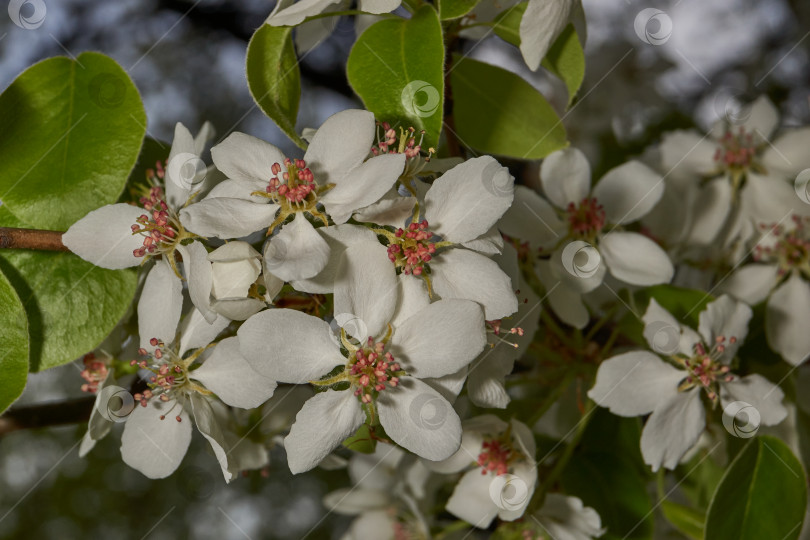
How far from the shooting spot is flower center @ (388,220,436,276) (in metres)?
0.56

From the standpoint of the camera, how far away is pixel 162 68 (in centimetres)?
180

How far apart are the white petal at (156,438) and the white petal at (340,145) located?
0.85 feet

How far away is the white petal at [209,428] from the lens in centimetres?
64

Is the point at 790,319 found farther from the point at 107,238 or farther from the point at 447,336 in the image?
the point at 107,238

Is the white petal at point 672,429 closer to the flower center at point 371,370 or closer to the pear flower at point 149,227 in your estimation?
the flower center at point 371,370

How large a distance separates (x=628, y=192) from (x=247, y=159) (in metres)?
0.51

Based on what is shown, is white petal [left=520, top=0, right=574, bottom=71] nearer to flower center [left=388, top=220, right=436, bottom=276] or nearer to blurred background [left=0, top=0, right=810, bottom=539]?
flower center [left=388, top=220, right=436, bottom=276]

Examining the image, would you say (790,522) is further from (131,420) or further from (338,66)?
(338,66)

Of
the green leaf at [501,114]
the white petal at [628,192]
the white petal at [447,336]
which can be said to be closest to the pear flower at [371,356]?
the white petal at [447,336]

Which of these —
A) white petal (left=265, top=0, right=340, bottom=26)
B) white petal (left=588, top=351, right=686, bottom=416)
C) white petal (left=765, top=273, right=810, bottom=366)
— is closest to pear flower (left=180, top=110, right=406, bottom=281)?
white petal (left=265, top=0, right=340, bottom=26)

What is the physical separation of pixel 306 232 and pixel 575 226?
1.48ft

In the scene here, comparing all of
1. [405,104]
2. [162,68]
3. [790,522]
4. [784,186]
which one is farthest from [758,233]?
[162,68]

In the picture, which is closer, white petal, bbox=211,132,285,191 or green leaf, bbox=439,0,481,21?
white petal, bbox=211,132,285,191

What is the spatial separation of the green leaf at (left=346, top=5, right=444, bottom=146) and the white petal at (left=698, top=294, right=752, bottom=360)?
0.39m
